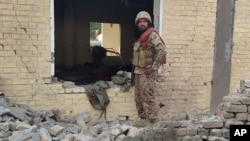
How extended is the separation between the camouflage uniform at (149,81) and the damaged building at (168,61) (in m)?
0.56

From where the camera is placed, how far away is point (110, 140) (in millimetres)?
4363

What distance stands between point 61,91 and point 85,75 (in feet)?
7.50

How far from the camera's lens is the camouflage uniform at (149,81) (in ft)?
15.8

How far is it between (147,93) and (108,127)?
0.85 metres

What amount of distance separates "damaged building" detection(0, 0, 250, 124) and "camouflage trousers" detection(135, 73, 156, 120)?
1.81 feet

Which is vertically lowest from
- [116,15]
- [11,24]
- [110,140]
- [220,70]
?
[110,140]

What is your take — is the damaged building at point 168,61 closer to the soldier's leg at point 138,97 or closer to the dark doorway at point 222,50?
the dark doorway at point 222,50

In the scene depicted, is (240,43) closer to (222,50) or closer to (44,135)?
(222,50)

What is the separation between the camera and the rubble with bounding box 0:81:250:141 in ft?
12.7

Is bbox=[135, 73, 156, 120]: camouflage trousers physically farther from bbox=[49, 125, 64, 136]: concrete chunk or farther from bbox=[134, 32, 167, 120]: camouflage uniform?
bbox=[49, 125, 64, 136]: concrete chunk

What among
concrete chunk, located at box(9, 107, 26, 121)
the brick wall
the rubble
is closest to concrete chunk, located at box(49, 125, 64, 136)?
the rubble

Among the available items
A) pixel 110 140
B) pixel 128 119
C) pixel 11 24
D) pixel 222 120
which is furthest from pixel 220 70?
pixel 11 24

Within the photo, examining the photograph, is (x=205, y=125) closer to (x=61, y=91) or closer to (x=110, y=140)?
(x=110, y=140)

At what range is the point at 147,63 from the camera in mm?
4977
